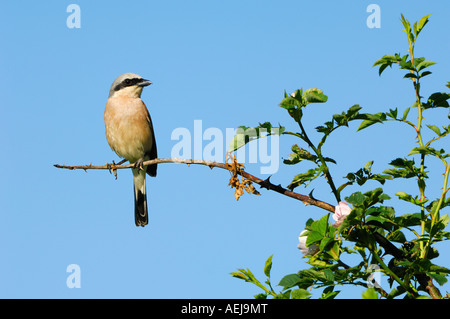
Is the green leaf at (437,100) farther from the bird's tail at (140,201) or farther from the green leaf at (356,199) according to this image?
the bird's tail at (140,201)

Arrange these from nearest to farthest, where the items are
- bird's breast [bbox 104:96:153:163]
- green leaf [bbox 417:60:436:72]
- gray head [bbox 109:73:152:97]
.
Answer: green leaf [bbox 417:60:436:72] → bird's breast [bbox 104:96:153:163] → gray head [bbox 109:73:152:97]

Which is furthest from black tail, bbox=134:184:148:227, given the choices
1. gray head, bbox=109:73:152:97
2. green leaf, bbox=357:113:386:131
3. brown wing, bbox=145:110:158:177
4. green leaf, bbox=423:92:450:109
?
green leaf, bbox=423:92:450:109

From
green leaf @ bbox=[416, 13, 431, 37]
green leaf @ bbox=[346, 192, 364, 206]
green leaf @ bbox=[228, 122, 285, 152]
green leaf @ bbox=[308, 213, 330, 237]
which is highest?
green leaf @ bbox=[416, 13, 431, 37]

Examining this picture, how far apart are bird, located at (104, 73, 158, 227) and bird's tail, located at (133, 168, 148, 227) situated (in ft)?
1.73

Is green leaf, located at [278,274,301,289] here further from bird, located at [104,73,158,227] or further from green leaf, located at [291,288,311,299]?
bird, located at [104,73,158,227]

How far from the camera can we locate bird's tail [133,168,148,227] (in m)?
7.44

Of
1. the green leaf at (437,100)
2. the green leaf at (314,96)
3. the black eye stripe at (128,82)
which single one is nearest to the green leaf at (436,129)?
the green leaf at (437,100)

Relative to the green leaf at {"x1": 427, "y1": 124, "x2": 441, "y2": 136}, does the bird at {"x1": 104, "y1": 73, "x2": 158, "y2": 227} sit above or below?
above

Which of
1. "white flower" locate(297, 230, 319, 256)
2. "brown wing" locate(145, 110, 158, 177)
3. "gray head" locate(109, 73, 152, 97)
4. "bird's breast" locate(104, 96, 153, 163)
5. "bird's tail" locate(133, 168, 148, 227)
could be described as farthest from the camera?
"bird's tail" locate(133, 168, 148, 227)

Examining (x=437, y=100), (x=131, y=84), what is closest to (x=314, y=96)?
(x=437, y=100)
